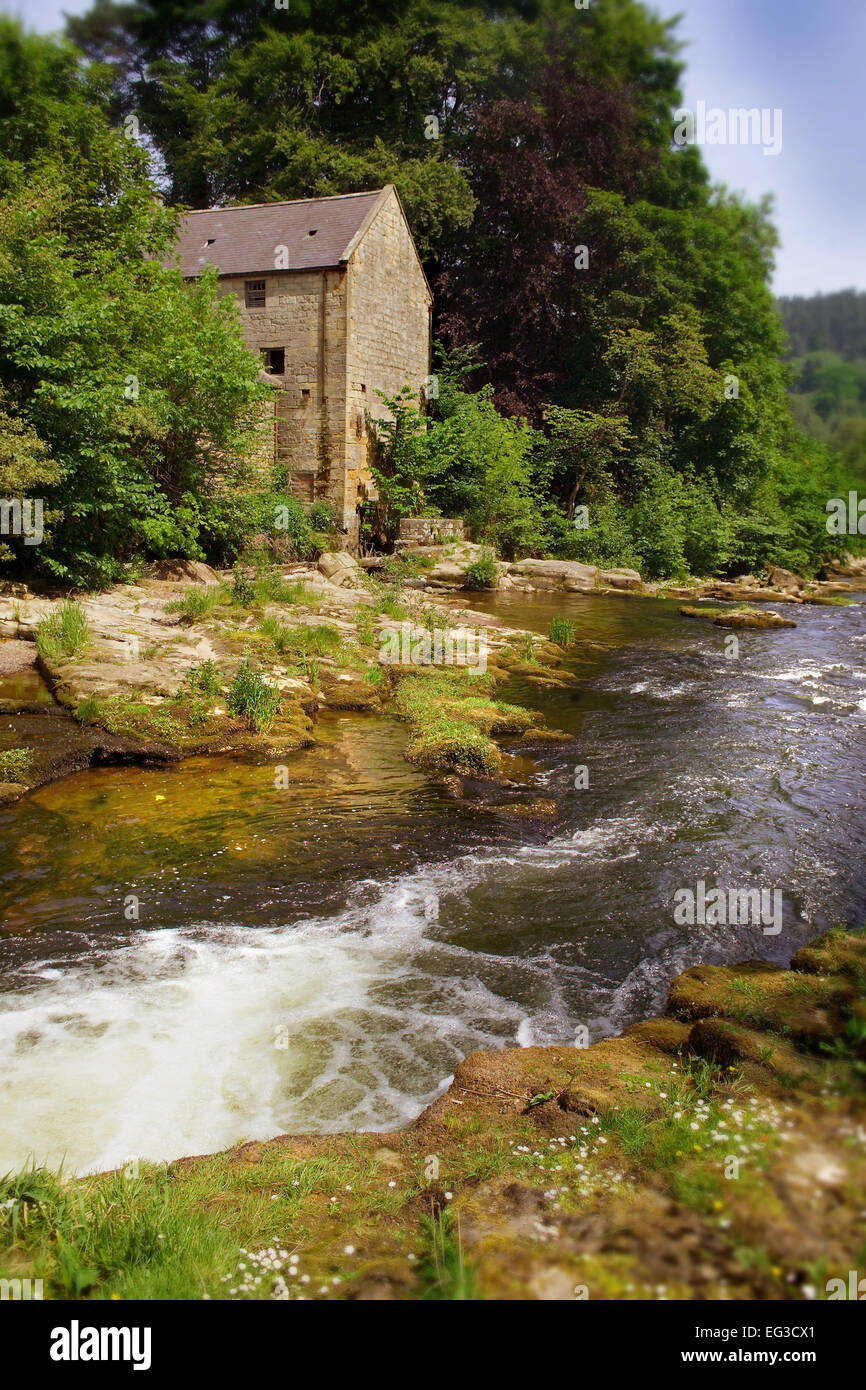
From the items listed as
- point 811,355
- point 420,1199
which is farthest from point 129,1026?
point 811,355

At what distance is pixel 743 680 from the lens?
46.9ft

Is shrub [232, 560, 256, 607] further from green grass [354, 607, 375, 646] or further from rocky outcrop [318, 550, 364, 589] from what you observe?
rocky outcrop [318, 550, 364, 589]

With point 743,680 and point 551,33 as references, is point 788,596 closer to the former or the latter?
point 743,680

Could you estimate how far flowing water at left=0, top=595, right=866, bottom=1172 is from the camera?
4367mm

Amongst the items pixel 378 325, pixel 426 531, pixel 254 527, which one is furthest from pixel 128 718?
pixel 378 325

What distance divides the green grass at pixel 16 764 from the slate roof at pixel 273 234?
736 inches

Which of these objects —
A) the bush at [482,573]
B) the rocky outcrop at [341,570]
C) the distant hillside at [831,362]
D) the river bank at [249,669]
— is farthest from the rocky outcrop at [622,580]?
the distant hillside at [831,362]

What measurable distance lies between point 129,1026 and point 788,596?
2341 centimetres

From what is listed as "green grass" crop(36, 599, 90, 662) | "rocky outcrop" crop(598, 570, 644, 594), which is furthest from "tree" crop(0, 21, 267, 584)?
"rocky outcrop" crop(598, 570, 644, 594)

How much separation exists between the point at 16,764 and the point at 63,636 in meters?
3.23

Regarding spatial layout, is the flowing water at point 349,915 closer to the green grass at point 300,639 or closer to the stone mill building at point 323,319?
the green grass at point 300,639

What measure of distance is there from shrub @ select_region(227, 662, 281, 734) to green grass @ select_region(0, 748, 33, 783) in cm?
243

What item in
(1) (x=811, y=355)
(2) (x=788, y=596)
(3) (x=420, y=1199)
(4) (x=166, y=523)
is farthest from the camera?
(2) (x=788, y=596)

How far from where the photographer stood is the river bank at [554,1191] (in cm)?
175
